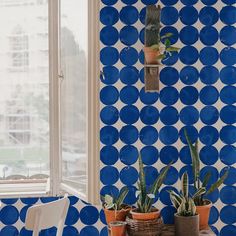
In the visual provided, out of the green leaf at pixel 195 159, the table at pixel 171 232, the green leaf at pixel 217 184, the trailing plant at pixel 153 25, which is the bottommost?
the table at pixel 171 232

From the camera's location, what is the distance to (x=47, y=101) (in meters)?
3.08

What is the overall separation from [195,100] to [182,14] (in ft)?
1.80

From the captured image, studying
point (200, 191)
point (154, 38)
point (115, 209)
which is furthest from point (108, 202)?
point (154, 38)

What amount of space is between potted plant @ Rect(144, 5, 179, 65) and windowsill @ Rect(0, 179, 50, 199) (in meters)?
1.08

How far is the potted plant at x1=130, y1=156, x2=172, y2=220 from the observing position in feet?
8.95

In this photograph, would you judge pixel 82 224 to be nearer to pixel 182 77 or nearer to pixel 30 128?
pixel 30 128

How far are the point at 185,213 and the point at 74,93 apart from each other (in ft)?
3.33

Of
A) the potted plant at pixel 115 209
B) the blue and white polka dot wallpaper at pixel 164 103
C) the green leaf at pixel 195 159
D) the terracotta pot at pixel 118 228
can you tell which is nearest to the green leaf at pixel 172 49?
the blue and white polka dot wallpaper at pixel 164 103

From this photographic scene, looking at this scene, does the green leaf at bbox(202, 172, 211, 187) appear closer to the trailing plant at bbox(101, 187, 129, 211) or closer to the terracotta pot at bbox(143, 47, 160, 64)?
the trailing plant at bbox(101, 187, 129, 211)

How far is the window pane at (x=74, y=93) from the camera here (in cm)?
295

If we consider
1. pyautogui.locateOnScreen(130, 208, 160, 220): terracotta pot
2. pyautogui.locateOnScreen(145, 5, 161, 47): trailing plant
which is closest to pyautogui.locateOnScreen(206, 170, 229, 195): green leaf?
pyautogui.locateOnScreen(130, 208, 160, 220): terracotta pot

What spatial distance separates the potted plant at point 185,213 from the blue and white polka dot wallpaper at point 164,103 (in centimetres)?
15

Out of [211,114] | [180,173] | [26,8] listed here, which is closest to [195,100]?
[211,114]

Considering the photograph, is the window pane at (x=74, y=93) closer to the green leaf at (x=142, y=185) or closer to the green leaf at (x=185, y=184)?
the green leaf at (x=142, y=185)
